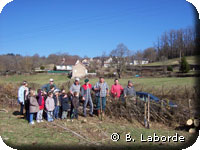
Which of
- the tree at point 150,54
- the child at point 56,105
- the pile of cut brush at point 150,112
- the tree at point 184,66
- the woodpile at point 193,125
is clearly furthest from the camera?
the tree at point 150,54

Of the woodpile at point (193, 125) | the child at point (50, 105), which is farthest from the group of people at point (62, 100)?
the woodpile at point (193, 125)

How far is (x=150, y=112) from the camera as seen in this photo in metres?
7.42

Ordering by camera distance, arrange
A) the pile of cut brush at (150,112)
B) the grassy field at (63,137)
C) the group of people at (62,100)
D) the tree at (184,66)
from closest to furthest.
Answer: the grassy field at (63,137), the pile of cut brush at (150,112), the group of people at (62,100), the tree at (184,66)

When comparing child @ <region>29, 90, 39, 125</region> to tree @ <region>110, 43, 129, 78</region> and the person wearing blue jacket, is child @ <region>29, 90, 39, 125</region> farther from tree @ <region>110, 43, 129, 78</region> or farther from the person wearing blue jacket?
tree @ <region>110, 43, 129, 78</region>

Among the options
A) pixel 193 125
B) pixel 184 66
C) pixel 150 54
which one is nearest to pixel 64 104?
pixel 193 125

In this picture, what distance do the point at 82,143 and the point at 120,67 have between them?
4327 centimetres

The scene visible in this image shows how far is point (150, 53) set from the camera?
74.2 m

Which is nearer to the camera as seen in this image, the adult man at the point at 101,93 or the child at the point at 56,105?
the child at the point at 56,105

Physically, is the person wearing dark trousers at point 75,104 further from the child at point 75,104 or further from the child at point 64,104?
the child at point 64,104

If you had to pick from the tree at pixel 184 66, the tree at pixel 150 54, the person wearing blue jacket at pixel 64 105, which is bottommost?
the person wearing blue jacket at pixel 64 105

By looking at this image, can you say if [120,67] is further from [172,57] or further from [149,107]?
[149,107]

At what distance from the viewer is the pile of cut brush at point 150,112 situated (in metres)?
7.07

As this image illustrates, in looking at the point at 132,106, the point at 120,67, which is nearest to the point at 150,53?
the point at 120,67

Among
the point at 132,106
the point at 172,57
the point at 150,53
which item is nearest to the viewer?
the point at 132,106
